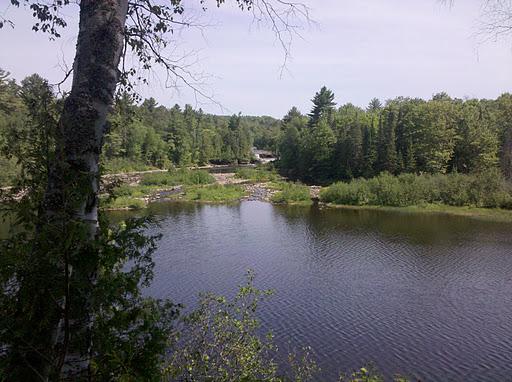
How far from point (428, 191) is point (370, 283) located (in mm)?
29603

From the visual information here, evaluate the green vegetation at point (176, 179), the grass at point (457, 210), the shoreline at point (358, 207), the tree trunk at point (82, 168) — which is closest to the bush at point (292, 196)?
the shoreline at point (358, 207)

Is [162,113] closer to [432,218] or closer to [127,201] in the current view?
[127,201]

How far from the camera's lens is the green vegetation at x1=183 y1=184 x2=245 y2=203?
5188 centimetres

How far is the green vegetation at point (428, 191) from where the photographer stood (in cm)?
4613

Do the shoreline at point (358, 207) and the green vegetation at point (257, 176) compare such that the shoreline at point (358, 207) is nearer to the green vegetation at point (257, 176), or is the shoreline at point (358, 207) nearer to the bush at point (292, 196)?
the bush at point (292, 196)

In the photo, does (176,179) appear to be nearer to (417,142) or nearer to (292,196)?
(292,196)

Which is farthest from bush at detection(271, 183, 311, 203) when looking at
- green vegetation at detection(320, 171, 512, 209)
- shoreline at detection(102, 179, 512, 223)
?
green vegetation at detection(320, 171, 512, 209)

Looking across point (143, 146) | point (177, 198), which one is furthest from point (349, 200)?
point (143, 146)

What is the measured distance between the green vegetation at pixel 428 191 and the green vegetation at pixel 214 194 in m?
11.2

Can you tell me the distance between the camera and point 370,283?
73.5ft

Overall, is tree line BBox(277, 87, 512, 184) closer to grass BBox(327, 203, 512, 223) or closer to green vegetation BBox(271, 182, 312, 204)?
grass BBox(327, 203, 512, 223)

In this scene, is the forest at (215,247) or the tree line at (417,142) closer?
the forest at (215,247)

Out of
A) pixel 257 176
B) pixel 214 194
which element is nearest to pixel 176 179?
pixel 257 176

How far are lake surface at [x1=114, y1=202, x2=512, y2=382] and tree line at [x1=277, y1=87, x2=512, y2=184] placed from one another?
1830 cm
